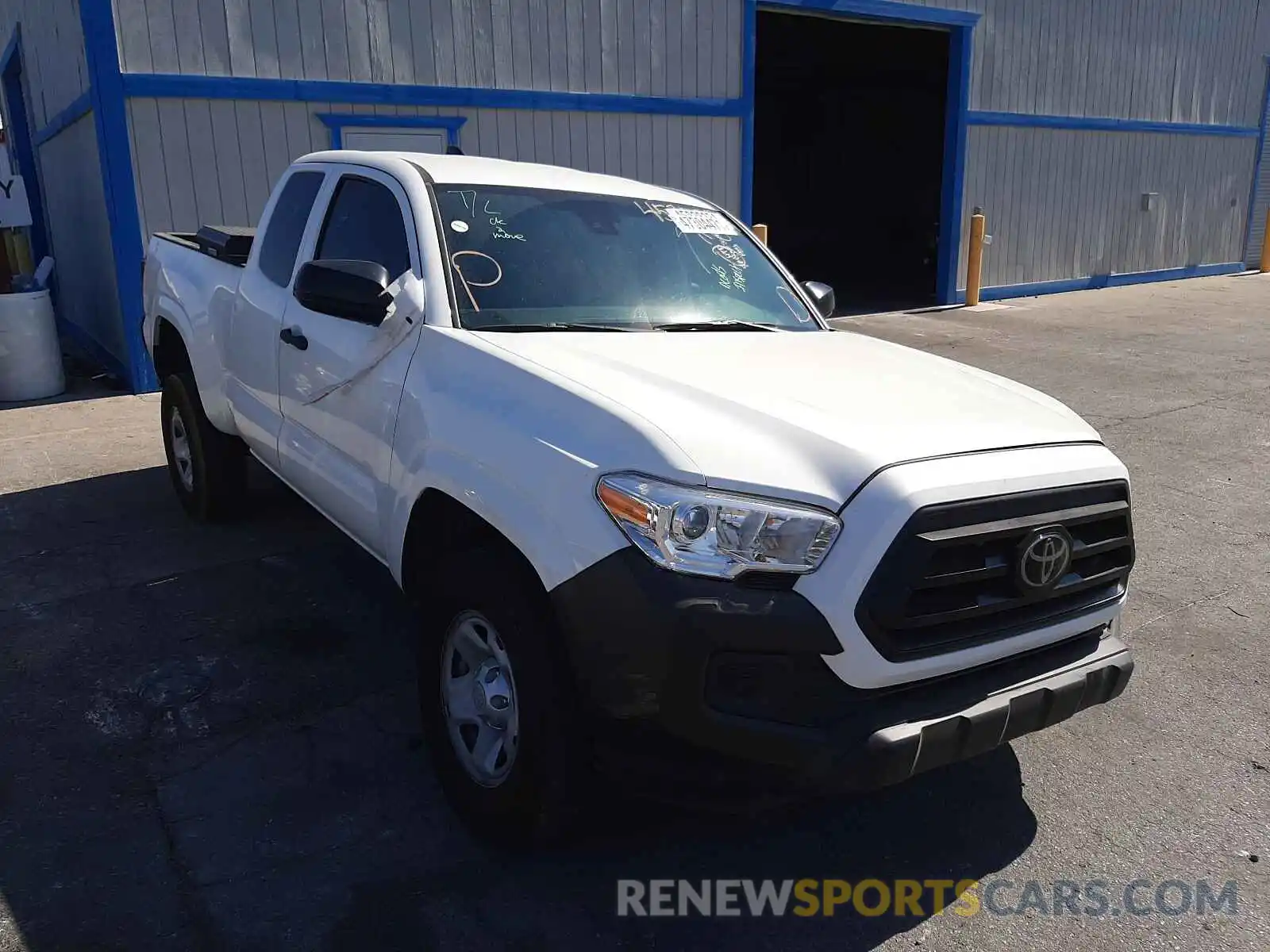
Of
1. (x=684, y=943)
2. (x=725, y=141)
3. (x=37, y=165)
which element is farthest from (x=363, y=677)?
(x=37, y=165)

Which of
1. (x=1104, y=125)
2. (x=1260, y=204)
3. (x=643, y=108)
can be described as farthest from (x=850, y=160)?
(x=643, y=108)

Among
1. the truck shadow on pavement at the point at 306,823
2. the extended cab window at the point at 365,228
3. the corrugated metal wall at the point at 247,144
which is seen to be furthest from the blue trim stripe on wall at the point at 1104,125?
the truck shadow on pavement at the point at 306,823

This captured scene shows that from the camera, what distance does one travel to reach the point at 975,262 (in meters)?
15.3

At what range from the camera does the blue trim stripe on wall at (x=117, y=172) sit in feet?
27.2

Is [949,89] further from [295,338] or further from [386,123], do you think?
[295,338]

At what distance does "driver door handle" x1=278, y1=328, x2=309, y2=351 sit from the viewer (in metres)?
3.85

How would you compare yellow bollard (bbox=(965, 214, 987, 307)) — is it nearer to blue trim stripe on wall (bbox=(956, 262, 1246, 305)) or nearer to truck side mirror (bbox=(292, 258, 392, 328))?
blue trim stripe on wall (bbox=(956, 262, 1246, 305))

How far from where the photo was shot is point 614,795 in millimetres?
2660

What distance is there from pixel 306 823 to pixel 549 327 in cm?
166

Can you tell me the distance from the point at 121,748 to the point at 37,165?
12.7 m

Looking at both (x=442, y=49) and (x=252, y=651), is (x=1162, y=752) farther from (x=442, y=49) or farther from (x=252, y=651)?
(x=442, y=49)

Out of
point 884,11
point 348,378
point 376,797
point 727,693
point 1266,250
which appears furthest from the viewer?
point 1266,250

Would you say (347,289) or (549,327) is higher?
(347,289)

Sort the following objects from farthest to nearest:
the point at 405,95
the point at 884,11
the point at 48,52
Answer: the point at 884,11, the point at 48,52, the point at 405,95
